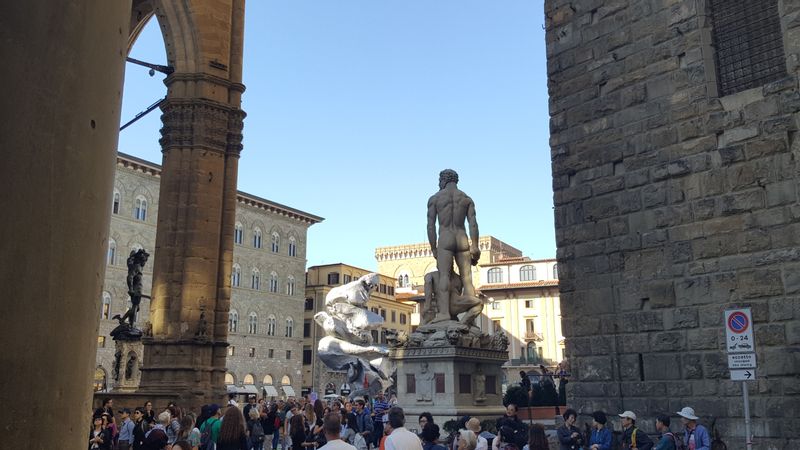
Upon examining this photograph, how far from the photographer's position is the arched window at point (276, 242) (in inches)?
2322

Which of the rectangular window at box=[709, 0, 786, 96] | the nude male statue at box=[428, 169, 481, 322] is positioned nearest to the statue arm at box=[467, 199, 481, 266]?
the nude male statue at box=[428, 169, 481, 322]

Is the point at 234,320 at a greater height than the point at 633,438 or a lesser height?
greater

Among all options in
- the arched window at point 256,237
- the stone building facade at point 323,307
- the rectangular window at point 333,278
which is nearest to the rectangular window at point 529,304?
the stone building facade at point 323,307

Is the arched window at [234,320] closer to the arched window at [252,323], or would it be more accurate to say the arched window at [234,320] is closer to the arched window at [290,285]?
the arched window at [252,323]

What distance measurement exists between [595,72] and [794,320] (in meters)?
4.62

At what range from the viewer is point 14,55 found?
4.57 feet

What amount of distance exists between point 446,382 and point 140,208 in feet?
134

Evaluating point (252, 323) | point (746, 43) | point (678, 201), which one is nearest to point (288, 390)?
point (252, 323)

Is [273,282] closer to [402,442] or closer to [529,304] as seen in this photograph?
[529,304]

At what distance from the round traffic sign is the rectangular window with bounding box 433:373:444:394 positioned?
5128 millimetres

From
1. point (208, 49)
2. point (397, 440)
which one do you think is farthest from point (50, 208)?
point (208, 49)

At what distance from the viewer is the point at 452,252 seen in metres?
11.8

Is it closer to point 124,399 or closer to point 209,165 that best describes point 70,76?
point 124,399

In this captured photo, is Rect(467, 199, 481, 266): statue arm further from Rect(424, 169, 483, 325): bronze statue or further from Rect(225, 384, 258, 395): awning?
Rect(225, 384, 258, 395): awning
